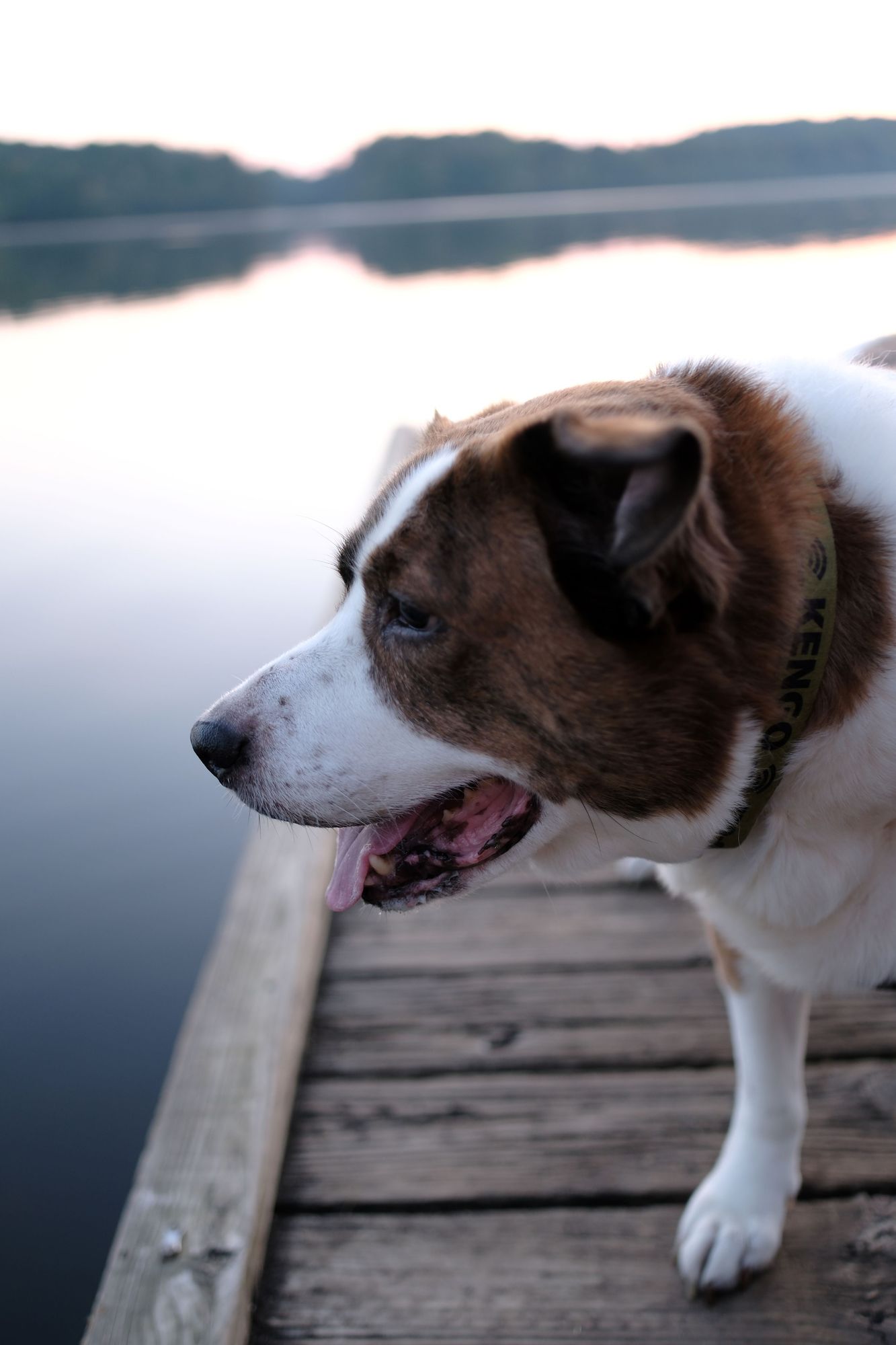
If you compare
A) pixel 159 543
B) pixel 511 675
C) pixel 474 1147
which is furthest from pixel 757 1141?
pixel 159 543

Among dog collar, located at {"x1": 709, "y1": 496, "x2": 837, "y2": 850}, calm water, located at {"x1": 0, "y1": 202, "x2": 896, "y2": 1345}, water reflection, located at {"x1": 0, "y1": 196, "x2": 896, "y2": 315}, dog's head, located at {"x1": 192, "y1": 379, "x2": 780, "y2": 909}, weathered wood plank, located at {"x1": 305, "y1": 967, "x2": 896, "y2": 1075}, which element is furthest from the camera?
water reflection, located at {"x1": 0, "y1": 196, "x2": 896, "y2": 315}

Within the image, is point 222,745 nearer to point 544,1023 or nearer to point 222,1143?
point 222,1143

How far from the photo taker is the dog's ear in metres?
0.98

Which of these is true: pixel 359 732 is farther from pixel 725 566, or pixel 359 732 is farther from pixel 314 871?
pixel 314 871

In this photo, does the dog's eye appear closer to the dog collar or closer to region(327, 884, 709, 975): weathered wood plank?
the dog collar

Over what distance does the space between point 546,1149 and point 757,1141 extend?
424 mm

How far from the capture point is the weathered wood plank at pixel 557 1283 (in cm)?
169

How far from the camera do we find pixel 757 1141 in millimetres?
1842

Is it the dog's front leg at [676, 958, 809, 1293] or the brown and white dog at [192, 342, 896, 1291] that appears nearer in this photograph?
the brown and white dog at [192, 342, 896, 1291]

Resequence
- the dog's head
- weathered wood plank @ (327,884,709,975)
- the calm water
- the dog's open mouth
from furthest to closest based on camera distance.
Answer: the calm water < weathered wood plank @ (327,884,709,975) < the dog's open mouth < the dog's head

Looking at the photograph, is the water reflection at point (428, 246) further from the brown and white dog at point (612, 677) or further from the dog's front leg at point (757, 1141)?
the brown and white dog at point (612, 677)

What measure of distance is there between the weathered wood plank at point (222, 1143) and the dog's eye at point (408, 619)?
1.12 m

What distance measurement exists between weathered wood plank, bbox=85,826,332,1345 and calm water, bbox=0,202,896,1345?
3.74 feet

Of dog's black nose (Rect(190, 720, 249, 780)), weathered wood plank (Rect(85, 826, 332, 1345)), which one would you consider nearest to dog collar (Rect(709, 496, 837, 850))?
dog's black nose (Rect(190, 720, 249, 780))
